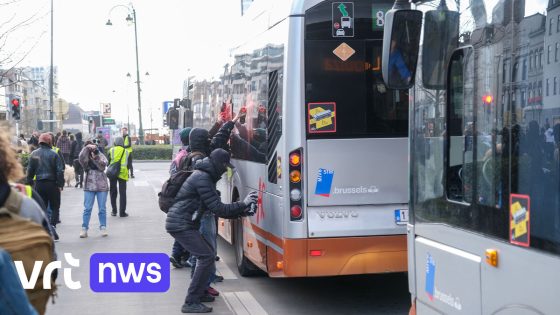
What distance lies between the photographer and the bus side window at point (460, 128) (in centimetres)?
429

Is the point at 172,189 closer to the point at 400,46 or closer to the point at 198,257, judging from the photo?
the point at 198,257

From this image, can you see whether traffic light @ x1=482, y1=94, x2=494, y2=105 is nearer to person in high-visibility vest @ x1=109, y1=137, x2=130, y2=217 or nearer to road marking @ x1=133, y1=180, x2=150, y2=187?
person in high-visibility vest @ x1=109, y1=137, x2=130, y2=217

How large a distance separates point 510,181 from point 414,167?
1.27 metres

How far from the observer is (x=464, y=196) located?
4.33 metres

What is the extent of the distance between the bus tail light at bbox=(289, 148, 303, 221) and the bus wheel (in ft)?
8.27

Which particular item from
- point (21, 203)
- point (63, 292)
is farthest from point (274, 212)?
point (21, 203)

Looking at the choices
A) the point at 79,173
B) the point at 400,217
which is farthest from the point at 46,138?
the point at 79,173

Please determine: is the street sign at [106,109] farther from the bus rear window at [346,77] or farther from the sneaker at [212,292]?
the bus rear window at [346,77]

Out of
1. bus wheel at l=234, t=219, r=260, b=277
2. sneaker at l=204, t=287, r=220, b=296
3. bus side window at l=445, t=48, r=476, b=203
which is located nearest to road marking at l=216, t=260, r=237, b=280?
bus wheel at l=234, t=219, r=260, b=277

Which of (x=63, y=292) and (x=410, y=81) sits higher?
(x=410, y=81)

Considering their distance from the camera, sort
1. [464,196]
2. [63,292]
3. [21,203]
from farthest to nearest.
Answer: [63,292]
[464,196]
[21,203]

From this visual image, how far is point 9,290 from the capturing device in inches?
95.8

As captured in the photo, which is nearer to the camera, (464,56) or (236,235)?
(464,56)

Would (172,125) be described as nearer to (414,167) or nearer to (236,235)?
(236,235)
